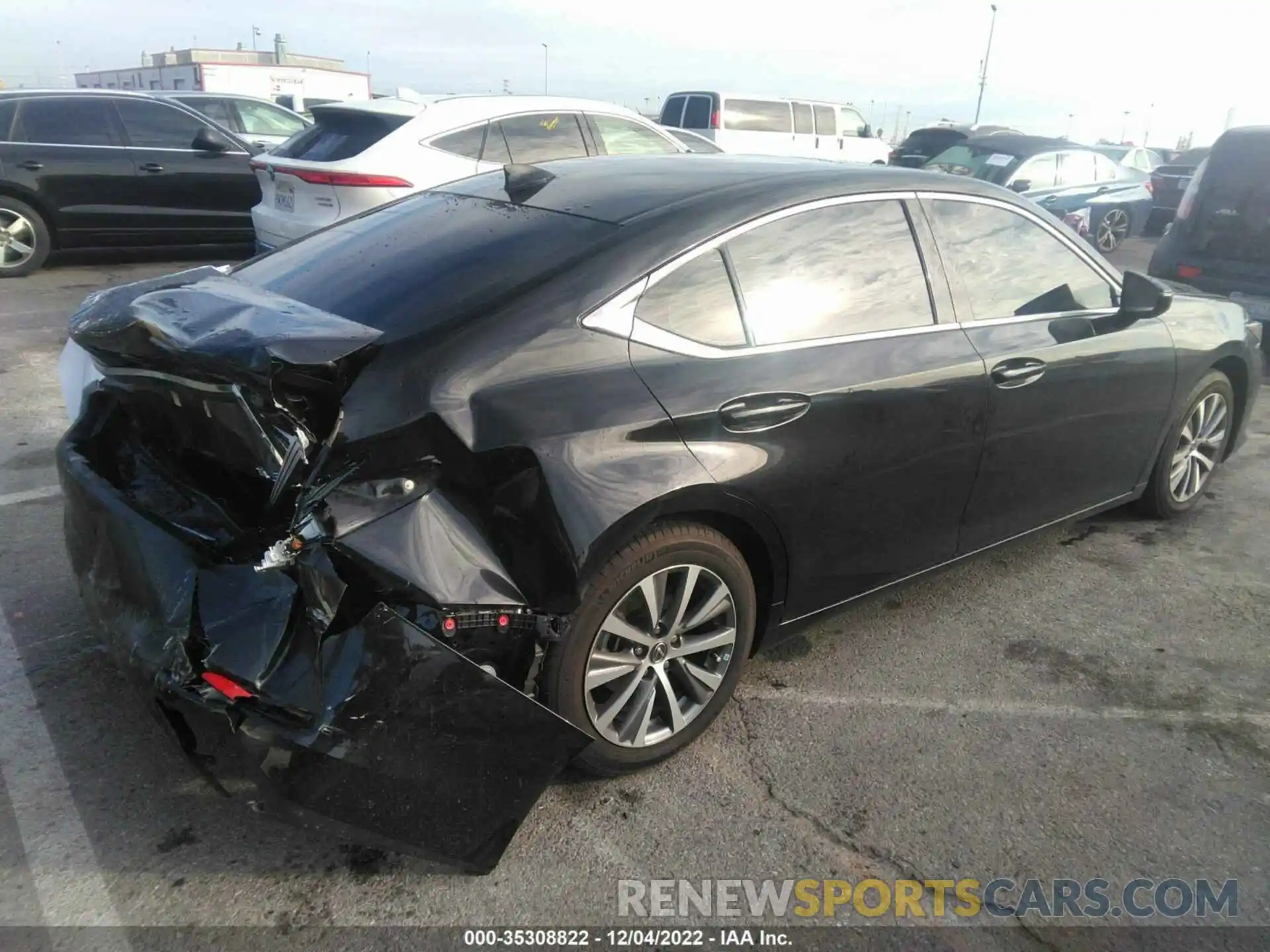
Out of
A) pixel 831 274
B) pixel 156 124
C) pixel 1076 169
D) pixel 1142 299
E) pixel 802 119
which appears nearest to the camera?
pixel 831 274

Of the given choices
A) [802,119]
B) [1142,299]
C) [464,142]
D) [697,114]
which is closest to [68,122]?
[464,142]

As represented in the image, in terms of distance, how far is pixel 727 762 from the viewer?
2844 mm

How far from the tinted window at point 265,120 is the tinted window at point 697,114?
753 centimetres

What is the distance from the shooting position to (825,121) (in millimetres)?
Result: 19219

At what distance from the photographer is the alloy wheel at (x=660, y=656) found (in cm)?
255

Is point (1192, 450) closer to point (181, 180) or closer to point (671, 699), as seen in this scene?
point (671, 699)

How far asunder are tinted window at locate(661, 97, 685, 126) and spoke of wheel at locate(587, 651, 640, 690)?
17.3 meters

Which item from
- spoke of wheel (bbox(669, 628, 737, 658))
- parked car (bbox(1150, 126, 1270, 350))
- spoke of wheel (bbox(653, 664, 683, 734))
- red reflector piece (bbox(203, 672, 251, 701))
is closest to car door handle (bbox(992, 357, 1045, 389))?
spoke of wheel (bbox(669, 628, 737, 658))

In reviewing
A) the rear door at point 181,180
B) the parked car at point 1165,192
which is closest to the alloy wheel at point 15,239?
the rear door at point 181,180

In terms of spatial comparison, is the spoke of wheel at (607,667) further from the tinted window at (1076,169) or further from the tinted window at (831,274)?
the tinted window at (1076,169)

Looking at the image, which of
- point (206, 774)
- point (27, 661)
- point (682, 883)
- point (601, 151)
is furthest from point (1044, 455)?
point (601, 151)

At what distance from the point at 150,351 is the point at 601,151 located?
6.54 meters

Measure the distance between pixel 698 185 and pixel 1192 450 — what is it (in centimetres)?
299

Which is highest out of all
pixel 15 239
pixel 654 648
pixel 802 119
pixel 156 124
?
pixel 156 124
